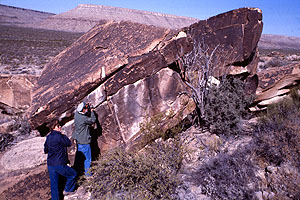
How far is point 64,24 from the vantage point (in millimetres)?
77000

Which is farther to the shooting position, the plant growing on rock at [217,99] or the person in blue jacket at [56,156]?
the plant growing on rock at [217,99]

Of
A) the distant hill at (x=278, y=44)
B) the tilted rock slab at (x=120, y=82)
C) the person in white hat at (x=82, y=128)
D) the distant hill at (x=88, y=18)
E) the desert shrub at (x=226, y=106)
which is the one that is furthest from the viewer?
the distant hill at (x=88, y=18)

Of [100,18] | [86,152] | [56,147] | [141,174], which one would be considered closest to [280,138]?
[141,174]

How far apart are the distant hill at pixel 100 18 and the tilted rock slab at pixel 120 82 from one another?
7628 cm

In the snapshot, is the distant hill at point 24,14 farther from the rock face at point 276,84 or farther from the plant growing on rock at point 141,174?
the plant growing on rock at point 141,174

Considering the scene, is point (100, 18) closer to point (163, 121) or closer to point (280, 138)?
point (163, 121)

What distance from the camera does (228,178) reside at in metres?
3.45

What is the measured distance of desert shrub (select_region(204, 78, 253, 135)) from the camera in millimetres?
5227

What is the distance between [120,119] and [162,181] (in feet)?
5.75

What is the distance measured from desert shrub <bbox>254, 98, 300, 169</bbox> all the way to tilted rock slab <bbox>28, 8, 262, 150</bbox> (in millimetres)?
1875

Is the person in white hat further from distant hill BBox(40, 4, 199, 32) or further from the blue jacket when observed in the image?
distant hill BBox(40, 4, 199, 32)

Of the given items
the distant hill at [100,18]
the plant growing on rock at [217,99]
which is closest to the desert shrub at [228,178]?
the plant growing on rock at [217,99]

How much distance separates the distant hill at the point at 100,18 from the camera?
77.0 meters

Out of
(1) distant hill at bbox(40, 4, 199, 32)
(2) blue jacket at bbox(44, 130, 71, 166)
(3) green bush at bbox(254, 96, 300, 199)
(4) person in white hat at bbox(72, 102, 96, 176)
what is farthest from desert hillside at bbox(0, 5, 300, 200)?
(1) distant hill at bbox(40, 4, 199, 32)
